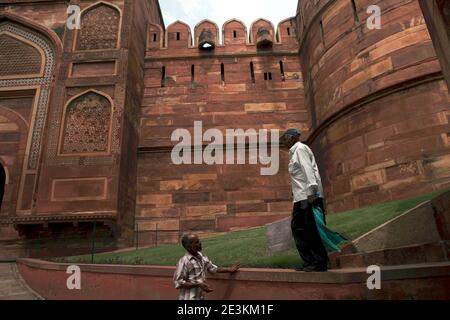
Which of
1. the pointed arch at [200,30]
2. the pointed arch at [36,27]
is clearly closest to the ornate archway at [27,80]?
the pointed arch at [36,27]

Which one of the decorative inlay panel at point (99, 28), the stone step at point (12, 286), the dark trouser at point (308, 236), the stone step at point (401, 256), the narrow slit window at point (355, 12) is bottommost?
the stone step at point (12, 286)

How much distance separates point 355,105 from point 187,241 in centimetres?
620

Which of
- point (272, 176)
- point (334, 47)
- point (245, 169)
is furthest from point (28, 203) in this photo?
point (334, 47)

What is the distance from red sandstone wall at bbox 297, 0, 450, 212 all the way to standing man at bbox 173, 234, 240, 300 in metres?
5.19

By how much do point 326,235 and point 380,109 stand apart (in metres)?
4.85

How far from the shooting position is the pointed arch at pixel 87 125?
840 centimetres

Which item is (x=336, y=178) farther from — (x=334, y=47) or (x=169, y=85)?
(x=169, y=85)

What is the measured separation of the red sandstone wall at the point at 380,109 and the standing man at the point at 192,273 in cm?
519

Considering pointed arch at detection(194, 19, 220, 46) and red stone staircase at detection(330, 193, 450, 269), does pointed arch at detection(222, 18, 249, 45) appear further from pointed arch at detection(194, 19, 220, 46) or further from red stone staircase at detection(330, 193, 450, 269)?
red stone staircase at detection(330, 193, 450, 269)

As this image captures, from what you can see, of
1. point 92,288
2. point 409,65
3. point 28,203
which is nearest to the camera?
point 92,288

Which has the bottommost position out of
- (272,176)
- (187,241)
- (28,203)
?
(187,241)

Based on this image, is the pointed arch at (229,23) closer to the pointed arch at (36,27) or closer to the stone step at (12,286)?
the pointed arch at (36,27)

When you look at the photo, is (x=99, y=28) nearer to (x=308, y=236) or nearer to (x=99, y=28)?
(x=99, y=28)

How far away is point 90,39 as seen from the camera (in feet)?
32.3
